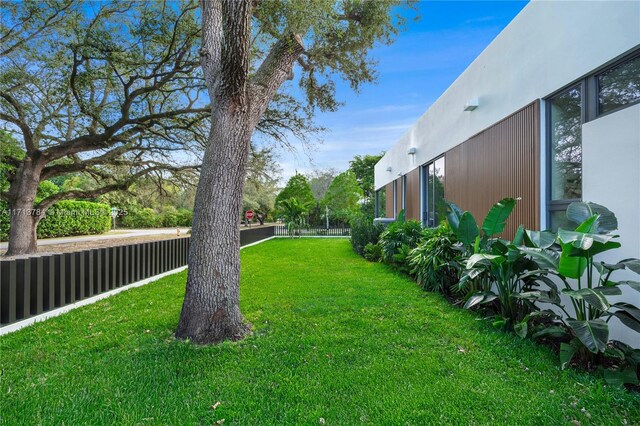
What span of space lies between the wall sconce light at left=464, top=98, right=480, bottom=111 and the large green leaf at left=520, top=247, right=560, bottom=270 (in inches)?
173

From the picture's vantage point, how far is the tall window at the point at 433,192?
9031 millimetres

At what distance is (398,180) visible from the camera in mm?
14234

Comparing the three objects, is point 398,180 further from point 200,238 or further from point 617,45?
point 200,238

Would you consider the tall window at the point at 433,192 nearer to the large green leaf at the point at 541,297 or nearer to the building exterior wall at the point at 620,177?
the building exterior wall at the point at 620,177

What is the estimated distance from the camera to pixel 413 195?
1160cm

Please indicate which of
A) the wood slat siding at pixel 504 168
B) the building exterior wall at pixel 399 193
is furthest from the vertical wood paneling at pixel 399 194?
the wood slat siding at pixel 504 168

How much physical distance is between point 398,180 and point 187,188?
9.69 m

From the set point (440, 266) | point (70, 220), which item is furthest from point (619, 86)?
point (70, 220)

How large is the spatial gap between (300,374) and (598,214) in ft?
10.7

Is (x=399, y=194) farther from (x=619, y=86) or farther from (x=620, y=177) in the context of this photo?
(x=620, y=177)

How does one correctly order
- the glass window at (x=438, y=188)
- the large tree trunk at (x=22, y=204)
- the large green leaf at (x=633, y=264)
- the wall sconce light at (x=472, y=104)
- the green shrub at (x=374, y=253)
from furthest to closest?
1. the large tree trunk at (x=22, y=204)
2. the green shrub at (x=374, y=253)
3. the glass window at (x=438, y=188)
4. the wall sconce light at (x=472, y=104)
5. the large green leaf at (x=633, y=264)

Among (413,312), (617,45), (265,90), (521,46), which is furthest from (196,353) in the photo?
(521,46)

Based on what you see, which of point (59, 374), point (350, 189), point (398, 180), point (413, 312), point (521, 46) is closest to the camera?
point (59, 374)

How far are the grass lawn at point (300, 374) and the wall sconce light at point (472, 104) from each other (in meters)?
4.49
